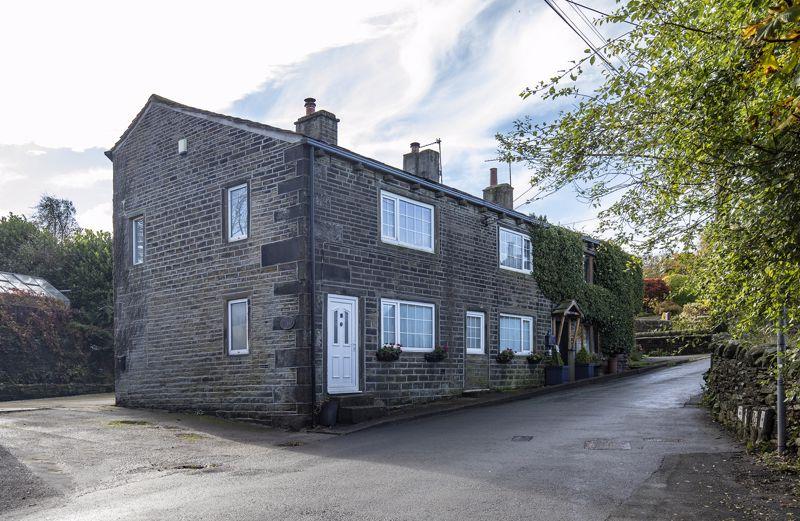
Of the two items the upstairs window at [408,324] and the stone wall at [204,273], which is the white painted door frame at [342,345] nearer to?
the stone wall at [204,273]

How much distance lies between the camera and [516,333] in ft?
74.2

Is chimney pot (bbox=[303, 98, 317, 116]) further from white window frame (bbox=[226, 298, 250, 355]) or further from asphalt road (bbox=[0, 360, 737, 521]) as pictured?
asphalt road (bbox=[0, 360, 737, 521])

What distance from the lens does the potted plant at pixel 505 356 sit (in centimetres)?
2105

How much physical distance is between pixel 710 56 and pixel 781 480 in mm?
4875

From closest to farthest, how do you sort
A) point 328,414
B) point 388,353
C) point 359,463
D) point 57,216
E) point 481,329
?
point 359,463 < point 328,414 < point 388,353 < point 481,329 < point 57,216

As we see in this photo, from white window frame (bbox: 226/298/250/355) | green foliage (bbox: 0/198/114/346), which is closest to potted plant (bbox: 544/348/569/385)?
white window frame (bbox: 226/298/250/355)

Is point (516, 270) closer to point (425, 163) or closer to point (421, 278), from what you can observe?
point (425, 163)

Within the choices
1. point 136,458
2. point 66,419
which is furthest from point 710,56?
point 66,419

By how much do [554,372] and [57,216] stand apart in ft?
171

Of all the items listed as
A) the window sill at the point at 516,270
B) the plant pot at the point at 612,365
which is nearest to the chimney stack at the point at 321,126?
the window sill at the point at 516,270

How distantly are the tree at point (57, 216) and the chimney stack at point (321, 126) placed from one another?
50.0m

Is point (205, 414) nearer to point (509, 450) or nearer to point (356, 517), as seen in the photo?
point (509, 450)

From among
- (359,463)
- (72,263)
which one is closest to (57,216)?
(72,263)

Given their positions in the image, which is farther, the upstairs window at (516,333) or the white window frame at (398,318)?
the upstairs window at (516,333)
